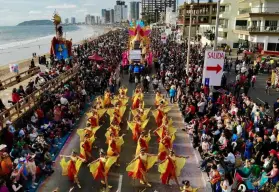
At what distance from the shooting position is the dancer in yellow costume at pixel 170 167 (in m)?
10.1

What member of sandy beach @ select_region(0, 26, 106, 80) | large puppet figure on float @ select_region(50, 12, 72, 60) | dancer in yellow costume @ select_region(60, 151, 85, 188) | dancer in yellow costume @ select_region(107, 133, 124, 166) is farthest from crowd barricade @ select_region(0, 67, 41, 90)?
dancer in yellow costume @ select_region(60, 151, 85, 188)

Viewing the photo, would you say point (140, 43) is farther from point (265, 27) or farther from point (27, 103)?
point (27, 103)

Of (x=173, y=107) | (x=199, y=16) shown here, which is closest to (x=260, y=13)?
(x=173, y=107)

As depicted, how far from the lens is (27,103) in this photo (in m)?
15.7

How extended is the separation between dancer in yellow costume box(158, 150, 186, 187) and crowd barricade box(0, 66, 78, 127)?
6717 millimetres

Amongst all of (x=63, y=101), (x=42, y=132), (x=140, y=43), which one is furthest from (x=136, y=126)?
(x=140, y=43)

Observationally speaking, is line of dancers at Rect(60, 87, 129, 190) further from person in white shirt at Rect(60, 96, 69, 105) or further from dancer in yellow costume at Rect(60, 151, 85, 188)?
person in white shirt at Rect(60, 96, 69, 105)

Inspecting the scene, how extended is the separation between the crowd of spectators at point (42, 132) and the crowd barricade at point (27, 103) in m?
0.25

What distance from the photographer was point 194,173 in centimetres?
1148

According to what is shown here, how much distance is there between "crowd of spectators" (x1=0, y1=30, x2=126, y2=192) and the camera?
9.99m

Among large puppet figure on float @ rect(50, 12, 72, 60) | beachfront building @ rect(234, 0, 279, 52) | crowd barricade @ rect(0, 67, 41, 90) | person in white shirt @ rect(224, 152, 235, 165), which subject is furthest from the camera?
beachfront building @ rect(234, 0, 279, 52)

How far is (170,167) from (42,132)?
6.01 meters

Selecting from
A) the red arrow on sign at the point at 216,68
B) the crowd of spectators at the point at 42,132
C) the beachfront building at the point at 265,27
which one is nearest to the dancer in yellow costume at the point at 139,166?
the crowd of spectators at the point at 42,132

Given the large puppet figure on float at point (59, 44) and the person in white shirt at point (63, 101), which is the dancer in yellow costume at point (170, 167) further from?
the large puppet figure on float at point (59, 44)
